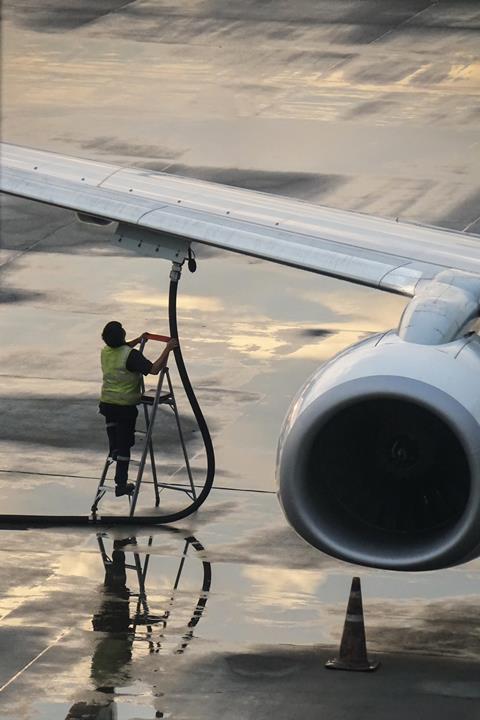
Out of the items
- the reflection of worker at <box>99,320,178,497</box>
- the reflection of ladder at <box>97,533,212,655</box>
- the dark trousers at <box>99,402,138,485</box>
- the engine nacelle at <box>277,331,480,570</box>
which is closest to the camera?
the engine nacelle at <box>277,331,480,570</box>

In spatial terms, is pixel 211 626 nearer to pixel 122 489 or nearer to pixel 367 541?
pixel 122 489

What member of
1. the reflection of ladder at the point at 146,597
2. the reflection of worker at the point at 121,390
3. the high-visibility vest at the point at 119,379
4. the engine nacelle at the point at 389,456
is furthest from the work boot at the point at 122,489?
the engine nacelle at the point at 389,456

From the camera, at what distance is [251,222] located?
503 inches

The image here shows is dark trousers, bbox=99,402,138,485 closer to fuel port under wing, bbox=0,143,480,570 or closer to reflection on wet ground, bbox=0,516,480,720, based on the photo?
reflection on wet ground, bbox=0,516,480,720

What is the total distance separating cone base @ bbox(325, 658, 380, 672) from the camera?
39.0 feet

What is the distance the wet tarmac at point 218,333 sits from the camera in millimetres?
11906

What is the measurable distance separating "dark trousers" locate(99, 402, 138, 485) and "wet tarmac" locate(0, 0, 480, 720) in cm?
39

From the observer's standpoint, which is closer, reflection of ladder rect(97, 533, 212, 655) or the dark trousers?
reflection of ladder rect(97, 533, 212, 655)

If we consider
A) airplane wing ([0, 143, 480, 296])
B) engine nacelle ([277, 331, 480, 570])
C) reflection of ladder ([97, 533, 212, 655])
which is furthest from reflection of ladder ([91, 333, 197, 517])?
engine nacelle ([277, 331, 480, 570])

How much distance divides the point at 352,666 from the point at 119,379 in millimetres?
3630

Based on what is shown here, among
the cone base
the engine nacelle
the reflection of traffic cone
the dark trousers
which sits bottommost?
the cone base

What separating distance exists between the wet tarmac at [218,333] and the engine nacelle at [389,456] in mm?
1575

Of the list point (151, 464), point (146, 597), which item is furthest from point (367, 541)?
point (151, 464)

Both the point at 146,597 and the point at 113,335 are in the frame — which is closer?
the point at 146,597
